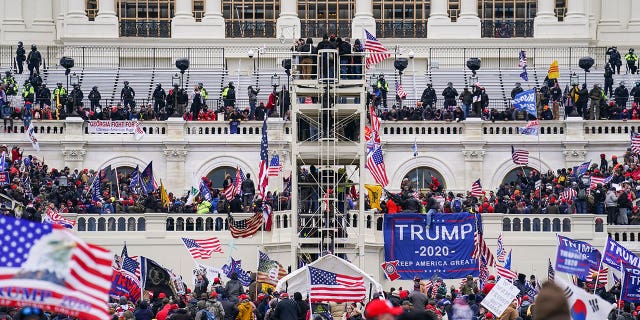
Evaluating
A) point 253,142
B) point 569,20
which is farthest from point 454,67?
point 253,142

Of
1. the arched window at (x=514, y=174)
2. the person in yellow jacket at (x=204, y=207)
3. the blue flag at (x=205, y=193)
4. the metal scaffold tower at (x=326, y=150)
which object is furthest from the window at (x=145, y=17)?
the metal scaffold tower at (x=326, y=150)

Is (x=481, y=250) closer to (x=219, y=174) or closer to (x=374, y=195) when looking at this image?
(x=374, y=195)

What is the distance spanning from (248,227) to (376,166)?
11.8 ft

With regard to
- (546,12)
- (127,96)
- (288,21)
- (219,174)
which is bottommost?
(219,174)

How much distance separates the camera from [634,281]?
40562mm

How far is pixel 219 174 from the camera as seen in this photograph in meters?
68.5

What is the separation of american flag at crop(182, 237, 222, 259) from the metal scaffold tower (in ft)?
7.21

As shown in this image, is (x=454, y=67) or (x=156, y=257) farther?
(x=454, y=67)

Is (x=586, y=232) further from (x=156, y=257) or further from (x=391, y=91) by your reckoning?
(x=391, y=91)

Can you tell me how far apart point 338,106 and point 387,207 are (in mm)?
3237

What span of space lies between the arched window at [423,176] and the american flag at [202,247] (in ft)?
51.1

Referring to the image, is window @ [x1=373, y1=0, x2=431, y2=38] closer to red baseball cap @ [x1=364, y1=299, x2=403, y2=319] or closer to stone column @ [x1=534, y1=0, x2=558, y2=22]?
stone column @ [x1=534, y1=0, x2=558, y2=22]

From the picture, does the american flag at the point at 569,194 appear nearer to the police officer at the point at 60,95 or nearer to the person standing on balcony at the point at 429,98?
the person standing on balcony at the point at 429,98

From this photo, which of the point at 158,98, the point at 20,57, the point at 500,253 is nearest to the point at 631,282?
the point at 500,253
